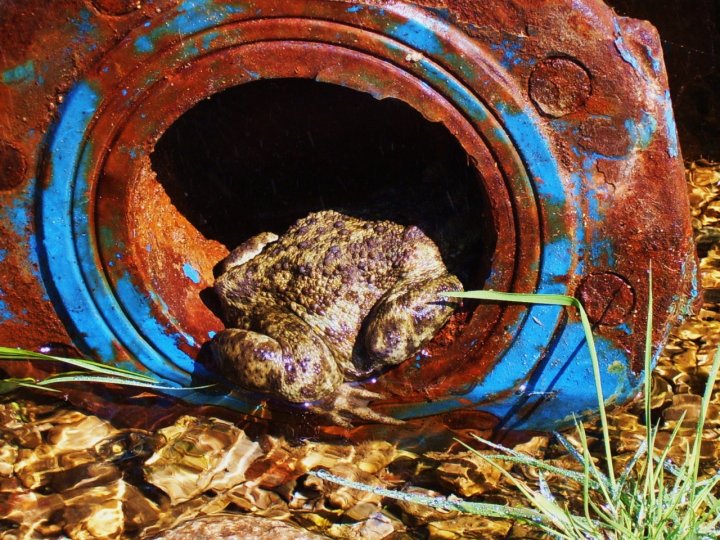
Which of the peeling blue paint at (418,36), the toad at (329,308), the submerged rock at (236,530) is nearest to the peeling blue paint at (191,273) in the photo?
the toad at (329,308)

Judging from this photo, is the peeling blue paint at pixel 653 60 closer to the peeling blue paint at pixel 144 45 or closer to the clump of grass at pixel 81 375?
the peeling blue paint at pixel 144 45

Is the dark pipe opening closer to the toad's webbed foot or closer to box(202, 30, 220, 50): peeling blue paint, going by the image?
the toad's webbed foot

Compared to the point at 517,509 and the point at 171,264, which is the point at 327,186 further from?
the point at 517,509

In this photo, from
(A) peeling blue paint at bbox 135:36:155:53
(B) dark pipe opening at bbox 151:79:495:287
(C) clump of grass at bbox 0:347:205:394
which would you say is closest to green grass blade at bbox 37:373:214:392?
(C) clump of grass at bbox 0:347:205:394

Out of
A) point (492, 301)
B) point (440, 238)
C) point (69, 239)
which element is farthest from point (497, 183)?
point (69, 239)

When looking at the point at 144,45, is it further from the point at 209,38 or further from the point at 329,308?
the point at 329,308

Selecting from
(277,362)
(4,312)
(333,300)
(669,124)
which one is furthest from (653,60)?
(4,312)
